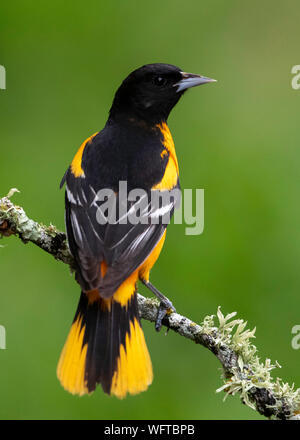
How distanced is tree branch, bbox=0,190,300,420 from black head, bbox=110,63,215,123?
1.38m

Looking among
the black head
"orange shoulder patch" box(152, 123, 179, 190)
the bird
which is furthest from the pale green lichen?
the black head

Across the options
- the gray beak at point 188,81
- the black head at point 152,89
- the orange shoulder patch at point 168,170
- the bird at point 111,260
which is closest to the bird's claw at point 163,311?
the bird at point 111,260

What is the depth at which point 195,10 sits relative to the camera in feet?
28.4

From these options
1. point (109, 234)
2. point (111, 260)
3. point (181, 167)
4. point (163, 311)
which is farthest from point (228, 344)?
point (181, 167)

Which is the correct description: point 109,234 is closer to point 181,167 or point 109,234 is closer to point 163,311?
point 163,311

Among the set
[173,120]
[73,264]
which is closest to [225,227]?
[173,120]

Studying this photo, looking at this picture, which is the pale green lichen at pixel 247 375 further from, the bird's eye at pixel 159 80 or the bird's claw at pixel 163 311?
the bird's eye at pixel 159 80

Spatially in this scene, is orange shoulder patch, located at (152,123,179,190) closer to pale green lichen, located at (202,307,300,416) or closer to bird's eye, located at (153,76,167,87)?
bird's eye, located at (153,76,167,87)

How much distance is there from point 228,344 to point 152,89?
7.12ft

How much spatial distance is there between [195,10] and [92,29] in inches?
41.4

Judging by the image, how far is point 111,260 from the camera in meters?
4.73

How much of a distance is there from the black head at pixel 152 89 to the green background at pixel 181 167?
1258mm

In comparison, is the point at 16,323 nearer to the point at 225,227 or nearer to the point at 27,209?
the point at 27,209

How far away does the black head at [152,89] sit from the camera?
5922 millimetres
